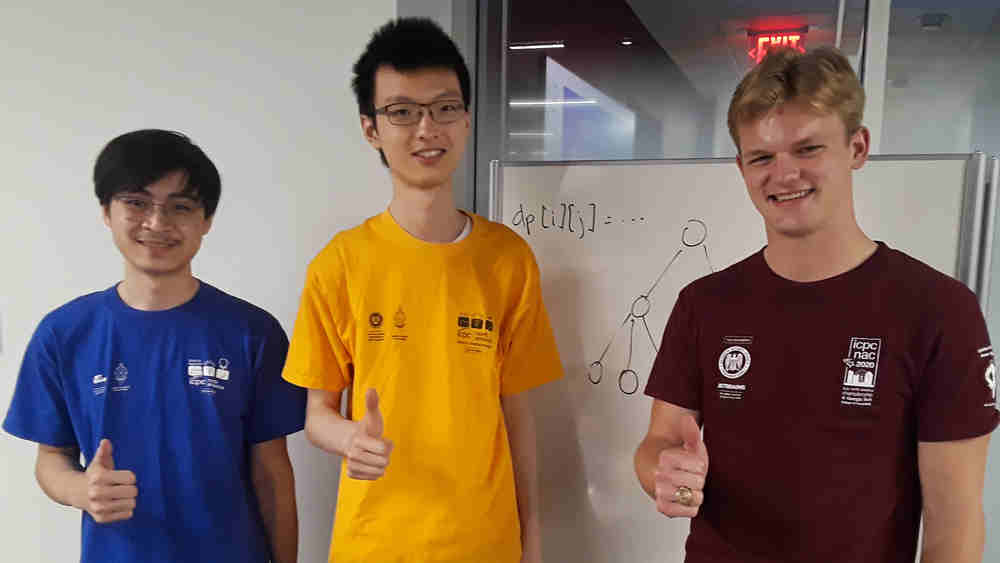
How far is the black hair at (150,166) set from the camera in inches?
50.1

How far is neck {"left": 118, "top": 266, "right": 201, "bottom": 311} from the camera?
1312 mm

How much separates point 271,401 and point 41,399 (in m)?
0.44

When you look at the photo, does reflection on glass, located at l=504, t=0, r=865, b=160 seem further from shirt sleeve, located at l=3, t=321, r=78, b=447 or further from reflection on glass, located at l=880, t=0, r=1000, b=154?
shirt sleeve, located at l=3, t=321, r=78, b=447

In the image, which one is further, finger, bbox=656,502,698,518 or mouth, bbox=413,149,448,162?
mouth, bbox=413,149,448,162

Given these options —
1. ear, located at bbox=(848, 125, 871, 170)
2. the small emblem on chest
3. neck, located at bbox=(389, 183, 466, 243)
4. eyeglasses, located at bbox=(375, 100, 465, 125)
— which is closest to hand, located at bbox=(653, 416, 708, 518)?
the small emblem on chest

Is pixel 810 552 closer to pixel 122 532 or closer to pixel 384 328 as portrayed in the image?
pixel 384 328

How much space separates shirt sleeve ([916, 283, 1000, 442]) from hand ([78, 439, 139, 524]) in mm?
1253

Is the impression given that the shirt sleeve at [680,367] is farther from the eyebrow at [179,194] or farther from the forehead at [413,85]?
the eyebrow at [179,194]

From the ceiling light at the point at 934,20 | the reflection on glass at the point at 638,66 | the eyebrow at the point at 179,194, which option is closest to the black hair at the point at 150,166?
the eyebrow at the point at 179,194

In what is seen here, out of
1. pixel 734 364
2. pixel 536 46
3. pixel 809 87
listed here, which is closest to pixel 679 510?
pixel 734 364

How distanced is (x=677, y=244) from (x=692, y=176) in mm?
151

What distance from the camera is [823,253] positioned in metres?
1.04

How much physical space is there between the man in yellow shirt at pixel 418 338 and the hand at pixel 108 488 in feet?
1.02

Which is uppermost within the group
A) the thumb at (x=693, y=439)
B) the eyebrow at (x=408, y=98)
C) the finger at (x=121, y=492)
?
the eyebrow at (x=408, y=98)
